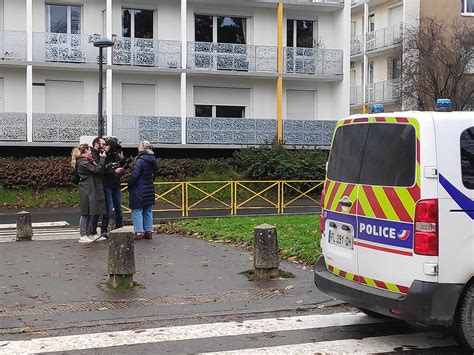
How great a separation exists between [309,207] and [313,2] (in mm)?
12538

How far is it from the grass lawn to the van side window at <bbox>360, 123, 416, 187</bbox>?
13.0 ft

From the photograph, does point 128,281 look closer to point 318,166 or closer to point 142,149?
point 142,149

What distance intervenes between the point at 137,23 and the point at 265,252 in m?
20.4

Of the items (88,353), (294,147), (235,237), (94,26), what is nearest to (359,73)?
(294,147)

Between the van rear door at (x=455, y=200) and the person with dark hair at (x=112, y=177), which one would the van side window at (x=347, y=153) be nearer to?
the van rear door at (x=455, y=200)

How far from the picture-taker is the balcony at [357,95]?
35.2 meters

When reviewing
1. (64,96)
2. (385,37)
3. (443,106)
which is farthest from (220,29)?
(443,106)

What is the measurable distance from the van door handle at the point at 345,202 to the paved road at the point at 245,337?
1.29m

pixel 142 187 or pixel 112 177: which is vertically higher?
pixel 112 177

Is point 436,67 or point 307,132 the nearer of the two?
point 307,132

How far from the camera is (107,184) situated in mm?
11508

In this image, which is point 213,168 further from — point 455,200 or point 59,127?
point 455,200

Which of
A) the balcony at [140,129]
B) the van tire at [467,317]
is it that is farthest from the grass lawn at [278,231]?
the balcony at [140,129]

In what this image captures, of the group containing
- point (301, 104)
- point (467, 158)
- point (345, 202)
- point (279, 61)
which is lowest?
point (345, 202)
